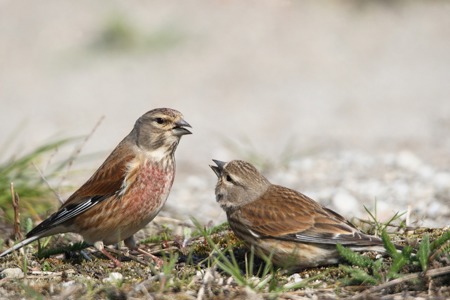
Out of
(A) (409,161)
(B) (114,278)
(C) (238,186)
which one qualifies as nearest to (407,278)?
(C) (238,186)

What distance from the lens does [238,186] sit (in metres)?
5.61

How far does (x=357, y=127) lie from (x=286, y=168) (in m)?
2.07

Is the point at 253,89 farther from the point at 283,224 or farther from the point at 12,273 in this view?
the point at 12,273

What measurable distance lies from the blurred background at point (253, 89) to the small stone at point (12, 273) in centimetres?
157

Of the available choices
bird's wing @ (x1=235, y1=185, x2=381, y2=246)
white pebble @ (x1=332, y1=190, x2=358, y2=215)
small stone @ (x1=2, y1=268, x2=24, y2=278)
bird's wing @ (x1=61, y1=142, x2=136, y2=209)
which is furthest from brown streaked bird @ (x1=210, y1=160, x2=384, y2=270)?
white pebble @ (x1=332, y1=190, x2=358, y2=215)

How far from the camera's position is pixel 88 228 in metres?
5.73

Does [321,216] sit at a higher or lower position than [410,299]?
higher

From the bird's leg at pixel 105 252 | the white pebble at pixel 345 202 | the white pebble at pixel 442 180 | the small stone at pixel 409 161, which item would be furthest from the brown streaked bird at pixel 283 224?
the small stone at pixel 409 161

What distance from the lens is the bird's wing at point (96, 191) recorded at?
5.66 metres

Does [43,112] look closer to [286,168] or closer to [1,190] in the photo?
[286,168]

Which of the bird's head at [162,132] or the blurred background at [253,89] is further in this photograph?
the blurred background at [253,89]

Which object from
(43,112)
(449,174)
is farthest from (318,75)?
(449,174)

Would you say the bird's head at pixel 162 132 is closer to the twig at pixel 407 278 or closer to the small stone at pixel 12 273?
the small stone at pixel 12 273

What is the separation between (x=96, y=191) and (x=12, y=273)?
827 mm
